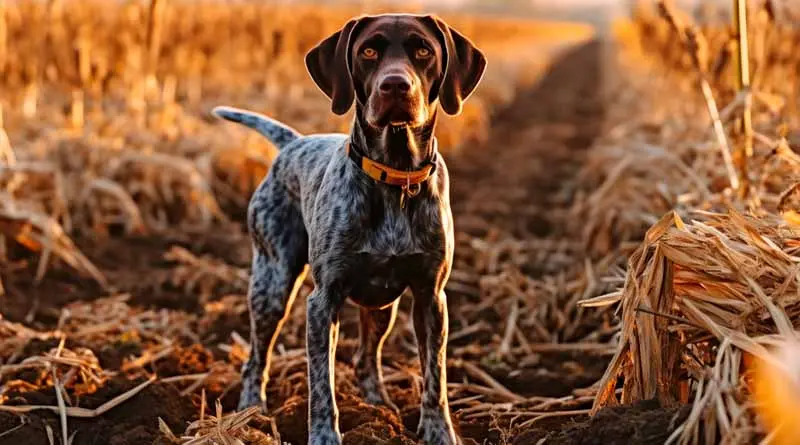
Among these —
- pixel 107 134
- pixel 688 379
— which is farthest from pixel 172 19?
pixel 688 379

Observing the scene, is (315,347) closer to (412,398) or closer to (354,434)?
(354,434)

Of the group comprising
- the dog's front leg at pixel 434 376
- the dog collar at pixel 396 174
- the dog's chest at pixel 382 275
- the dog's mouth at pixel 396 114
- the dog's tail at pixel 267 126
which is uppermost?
the dog's mouth at pixel 396 114

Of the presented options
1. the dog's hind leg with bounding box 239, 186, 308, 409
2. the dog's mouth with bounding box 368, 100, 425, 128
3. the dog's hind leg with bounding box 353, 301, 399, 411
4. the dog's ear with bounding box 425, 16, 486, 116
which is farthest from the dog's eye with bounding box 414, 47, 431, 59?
the dog's hind leg with bounding box 353, 301, 399, 411

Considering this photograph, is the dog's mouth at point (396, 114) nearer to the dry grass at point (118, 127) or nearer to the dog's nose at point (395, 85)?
the dog's nose at point (395, 85)

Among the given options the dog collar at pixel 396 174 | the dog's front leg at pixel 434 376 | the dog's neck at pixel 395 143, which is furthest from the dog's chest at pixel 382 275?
the dog's neck at pixel 395 143

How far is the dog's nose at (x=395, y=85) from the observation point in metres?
3.97

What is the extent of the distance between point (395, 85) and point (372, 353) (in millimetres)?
1742

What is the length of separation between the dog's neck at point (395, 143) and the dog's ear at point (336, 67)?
88mm

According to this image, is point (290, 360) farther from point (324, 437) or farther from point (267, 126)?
point (324, 437)

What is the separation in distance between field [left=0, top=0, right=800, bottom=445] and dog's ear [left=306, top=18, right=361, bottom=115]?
127cm

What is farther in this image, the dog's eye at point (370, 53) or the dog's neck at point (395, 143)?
the dog's neck at point (395, 143)

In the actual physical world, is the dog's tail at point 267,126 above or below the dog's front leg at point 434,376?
above

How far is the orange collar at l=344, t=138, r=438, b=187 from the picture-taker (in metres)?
4.32

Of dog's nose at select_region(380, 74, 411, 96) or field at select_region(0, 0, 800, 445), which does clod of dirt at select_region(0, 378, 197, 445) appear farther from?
dog's nose at select_region(380, 74, 411, 96)
